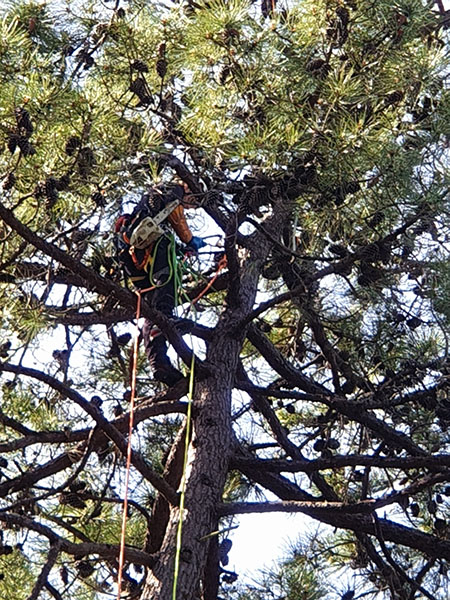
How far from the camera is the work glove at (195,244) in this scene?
3764 millimetres

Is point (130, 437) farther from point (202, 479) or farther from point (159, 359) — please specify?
point (159, 359)

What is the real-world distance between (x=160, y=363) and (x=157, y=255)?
0.40 meters

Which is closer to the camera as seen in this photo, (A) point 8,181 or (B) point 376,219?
(A) point 8,181

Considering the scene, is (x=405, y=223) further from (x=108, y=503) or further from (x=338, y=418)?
(x=108, y=503)

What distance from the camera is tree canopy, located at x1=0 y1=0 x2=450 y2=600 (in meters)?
3.08

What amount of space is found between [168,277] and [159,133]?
1.95ft

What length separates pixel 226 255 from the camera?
351cm

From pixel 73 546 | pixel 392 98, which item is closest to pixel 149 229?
pixel 392 98

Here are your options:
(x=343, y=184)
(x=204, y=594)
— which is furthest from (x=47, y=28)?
(x=204, y=594)

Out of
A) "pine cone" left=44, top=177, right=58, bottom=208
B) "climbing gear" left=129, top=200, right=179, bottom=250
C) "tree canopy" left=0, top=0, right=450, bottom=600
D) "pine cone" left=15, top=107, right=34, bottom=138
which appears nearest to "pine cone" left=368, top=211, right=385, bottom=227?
"tree canopy" left=0, top=0, right=450, bottom=600

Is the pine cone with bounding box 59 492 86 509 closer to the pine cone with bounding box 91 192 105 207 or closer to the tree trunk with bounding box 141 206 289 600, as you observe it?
the tree trunk with bounding box 141 206 289 600

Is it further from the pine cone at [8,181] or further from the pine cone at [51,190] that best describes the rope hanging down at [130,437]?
the pine cone at [8,181]

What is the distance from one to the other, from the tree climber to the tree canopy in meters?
0.07

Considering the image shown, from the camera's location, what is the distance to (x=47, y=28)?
3.39 metres
